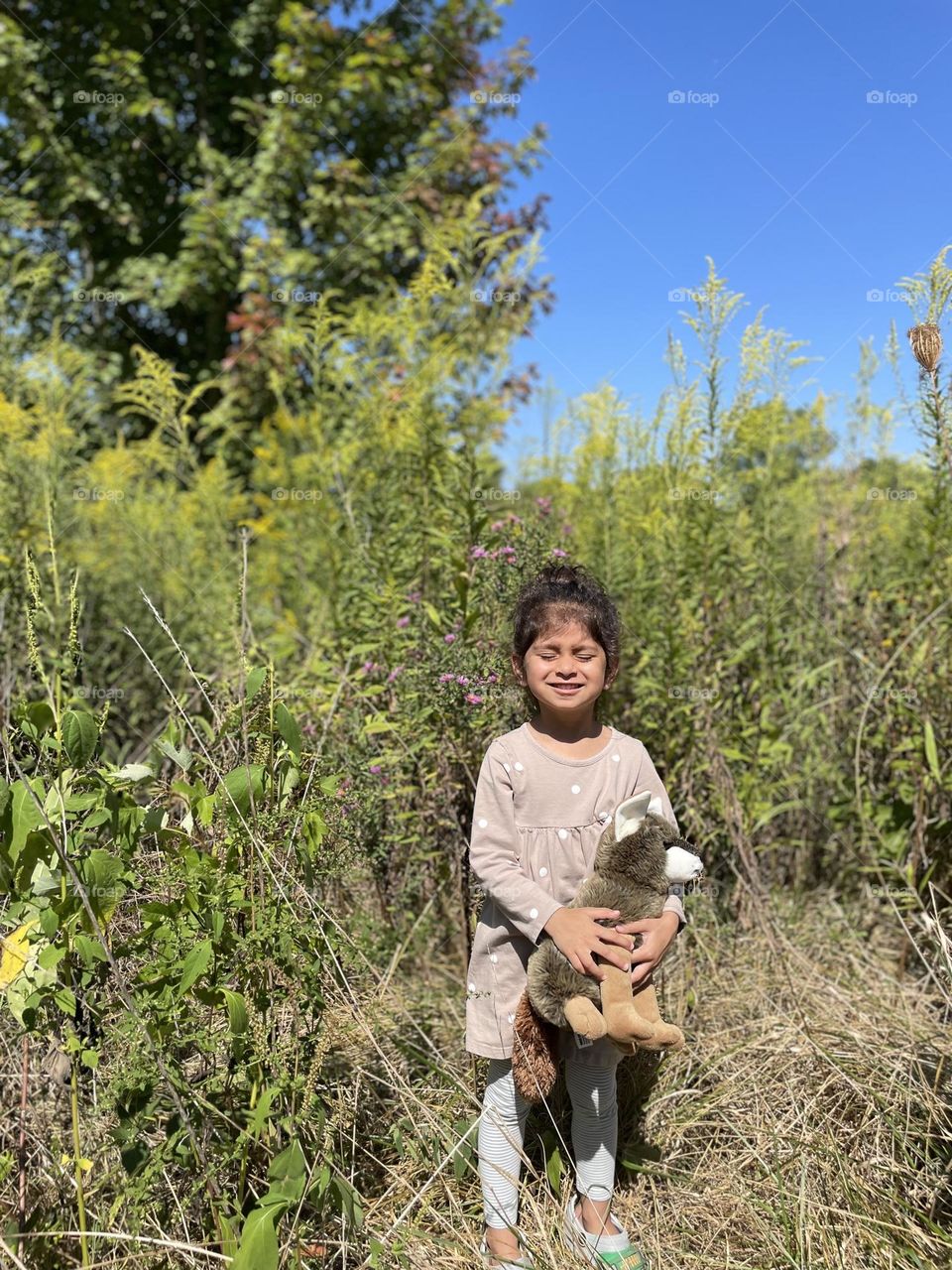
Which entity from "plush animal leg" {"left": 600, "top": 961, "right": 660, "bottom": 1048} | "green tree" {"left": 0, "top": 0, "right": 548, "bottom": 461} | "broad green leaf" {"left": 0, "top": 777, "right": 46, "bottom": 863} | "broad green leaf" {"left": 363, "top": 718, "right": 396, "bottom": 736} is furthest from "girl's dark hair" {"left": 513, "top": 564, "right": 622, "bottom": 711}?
"green tree" {"left": 0, "top": 0, "right": 548, "bottom": 461}

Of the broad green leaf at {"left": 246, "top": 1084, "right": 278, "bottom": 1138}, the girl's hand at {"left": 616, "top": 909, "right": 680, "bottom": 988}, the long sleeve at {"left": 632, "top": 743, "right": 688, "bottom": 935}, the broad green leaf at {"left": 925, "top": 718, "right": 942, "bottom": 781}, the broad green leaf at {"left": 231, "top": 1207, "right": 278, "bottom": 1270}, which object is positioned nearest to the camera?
the broad green leaf at {"left": 231, "top": 1207, "right": 278, "bottom": 1270}

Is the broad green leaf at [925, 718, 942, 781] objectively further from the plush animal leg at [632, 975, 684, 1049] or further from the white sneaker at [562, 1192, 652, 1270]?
the white sneaker at [562, 1192, 652, 1270]

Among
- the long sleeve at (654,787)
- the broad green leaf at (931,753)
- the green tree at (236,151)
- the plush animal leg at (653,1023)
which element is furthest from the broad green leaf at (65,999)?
the green tree at (236,151)

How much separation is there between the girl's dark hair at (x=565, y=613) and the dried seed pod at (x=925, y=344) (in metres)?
0.71

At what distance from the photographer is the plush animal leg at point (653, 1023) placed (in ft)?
4.87

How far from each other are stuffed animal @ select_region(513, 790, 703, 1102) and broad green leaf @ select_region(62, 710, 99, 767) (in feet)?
2.71

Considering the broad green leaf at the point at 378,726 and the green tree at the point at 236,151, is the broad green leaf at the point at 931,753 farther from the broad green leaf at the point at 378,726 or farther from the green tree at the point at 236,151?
the green tree at the point at 236,151

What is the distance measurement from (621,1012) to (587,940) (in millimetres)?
122

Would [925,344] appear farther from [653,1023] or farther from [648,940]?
[653,1023]

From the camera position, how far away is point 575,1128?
1779 mm

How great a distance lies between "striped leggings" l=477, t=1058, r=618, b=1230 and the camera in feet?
5.69

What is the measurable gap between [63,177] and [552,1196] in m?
8.47

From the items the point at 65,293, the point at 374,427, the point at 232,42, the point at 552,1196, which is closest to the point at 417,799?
the point at 552,1196

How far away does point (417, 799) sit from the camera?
95.3 inches
